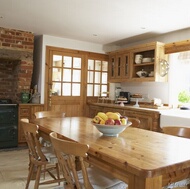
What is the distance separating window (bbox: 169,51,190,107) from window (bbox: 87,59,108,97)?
1.55 metres

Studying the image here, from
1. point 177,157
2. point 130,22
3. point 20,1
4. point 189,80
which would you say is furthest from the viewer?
point 189,80

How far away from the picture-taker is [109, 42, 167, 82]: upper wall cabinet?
161 inches

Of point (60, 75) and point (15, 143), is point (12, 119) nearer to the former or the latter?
point (15, 143)

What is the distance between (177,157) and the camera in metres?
1.31

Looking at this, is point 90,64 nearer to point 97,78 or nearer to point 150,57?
point 97,78

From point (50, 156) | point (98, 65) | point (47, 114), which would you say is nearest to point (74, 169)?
→ point (50, 156)

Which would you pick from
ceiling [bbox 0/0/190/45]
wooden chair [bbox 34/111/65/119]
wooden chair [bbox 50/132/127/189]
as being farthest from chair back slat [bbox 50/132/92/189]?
ceiling [bbox 0/0/190/45]

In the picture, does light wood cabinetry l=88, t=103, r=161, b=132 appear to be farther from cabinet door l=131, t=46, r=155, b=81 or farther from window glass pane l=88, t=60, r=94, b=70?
window glass pane l=88, t=60, r=94, b=70

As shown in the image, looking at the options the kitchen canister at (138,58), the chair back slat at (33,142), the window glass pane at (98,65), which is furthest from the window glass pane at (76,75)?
the chair back slat at (33,142)

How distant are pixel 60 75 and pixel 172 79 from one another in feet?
7.61

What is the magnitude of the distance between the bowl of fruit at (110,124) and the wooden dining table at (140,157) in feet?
0.19

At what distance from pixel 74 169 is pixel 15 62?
385 cm

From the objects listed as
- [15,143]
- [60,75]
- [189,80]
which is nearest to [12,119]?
[15,143]

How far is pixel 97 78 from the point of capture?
→ 525cm
